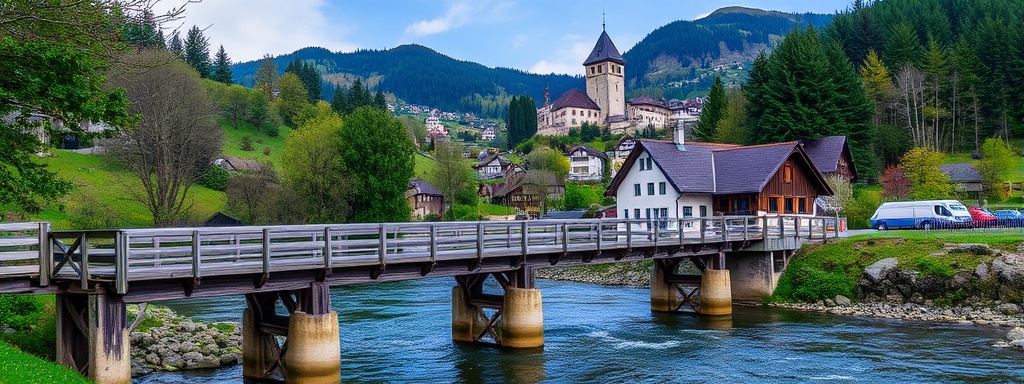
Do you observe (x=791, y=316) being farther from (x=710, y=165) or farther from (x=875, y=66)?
(x=875, y=66)

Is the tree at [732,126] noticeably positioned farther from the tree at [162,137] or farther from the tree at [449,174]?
the tree at [162,137]

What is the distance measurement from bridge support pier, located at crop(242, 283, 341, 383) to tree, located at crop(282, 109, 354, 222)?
44741 millimetres

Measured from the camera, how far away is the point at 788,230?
3962 centimetres

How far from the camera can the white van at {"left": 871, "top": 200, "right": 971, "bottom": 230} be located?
155 feet

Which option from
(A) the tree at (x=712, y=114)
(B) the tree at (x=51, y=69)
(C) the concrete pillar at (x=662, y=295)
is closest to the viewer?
(B) the tree at (x=51, y=69)

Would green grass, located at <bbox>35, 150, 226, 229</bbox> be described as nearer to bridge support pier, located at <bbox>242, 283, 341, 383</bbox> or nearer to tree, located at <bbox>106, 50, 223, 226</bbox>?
tree, located at <bbox>106, 50, 223, 226</bbox>

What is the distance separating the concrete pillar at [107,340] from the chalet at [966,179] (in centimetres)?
7066

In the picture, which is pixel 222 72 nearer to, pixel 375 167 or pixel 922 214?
pixel 375 167

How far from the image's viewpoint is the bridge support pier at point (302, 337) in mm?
20781

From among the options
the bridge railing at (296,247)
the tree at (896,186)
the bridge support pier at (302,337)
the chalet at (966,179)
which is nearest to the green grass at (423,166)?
the tree at (896,186)

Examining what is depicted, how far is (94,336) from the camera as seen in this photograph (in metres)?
17.2

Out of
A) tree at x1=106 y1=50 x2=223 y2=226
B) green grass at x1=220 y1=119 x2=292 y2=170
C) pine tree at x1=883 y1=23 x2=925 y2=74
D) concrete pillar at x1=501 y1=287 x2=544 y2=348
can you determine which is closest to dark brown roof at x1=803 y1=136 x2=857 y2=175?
pine tree at x1=883 y1=23 x2=925 y2=74

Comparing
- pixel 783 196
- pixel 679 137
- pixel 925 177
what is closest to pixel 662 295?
pixel 783 196

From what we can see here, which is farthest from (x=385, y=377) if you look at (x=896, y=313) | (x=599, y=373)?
(x=896, y=313)
